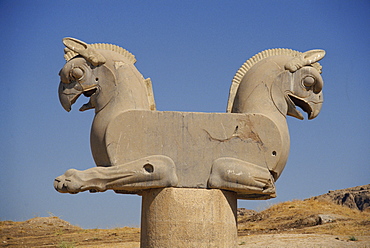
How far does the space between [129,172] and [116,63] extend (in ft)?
5.21

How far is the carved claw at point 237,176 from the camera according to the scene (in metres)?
7.36

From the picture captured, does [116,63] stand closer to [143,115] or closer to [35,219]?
[143,115]

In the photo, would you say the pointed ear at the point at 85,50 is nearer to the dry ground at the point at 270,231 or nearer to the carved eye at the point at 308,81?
the carved eye at the point at 308,81

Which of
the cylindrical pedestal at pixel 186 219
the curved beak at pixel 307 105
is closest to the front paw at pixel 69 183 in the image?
the cylindrical pedestal at pixel 186 219

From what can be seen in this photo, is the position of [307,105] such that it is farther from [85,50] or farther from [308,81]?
[85,50]

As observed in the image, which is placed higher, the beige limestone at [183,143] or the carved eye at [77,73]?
the carved eye at [77,73]


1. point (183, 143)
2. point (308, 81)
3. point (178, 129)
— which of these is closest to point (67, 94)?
point (178, 129)

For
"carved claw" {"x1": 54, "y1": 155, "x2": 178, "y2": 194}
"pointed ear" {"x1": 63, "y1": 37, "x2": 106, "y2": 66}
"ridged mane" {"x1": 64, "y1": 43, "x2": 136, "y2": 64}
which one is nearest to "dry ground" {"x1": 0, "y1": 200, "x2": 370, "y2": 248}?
"carved claw" {"x1": 54, "y1": 155, "x2": 178, "y2": 194}

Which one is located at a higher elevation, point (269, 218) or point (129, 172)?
point (269, 218)

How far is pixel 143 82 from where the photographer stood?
802cm

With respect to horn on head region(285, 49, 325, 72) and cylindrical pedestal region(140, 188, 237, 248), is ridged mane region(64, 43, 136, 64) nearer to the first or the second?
cylindrical pedestal region(140, 188, 237, 248)

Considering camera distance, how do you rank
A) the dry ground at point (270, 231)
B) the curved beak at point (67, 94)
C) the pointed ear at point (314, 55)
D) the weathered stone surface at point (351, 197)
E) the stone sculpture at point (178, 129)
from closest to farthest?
the stone sculpture at point (178, 129) < the curved beak at point (67, 94) < the pointed ear at point (314, 55) < the dry ground at point (270, 231) < the weathered stone surface at point (351, 197)

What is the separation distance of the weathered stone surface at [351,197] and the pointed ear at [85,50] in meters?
19.4

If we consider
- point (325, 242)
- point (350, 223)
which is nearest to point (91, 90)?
point (325, 242)
